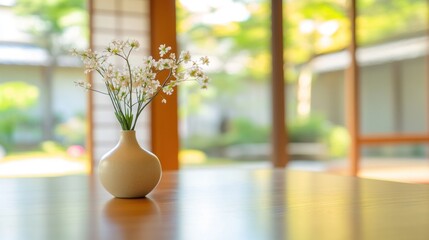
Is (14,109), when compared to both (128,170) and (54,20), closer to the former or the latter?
(54,20)

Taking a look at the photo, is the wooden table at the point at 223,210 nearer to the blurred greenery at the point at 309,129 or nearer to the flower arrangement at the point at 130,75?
the flower arrangement at the point at 130,75

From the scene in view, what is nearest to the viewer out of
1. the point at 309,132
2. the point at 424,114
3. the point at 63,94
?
the point at 424,114

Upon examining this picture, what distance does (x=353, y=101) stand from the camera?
454 cm

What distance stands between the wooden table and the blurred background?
2760mm

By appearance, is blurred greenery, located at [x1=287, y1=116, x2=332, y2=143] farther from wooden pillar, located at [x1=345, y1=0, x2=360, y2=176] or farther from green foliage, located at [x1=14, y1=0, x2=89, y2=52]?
green foliage, located at [x1=14, y1=0, x2=89, y2=52]

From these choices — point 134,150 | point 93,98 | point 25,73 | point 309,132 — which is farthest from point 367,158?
point 134,150

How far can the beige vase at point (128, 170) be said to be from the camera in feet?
4.17

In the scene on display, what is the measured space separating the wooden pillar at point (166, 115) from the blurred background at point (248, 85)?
280 millimetres

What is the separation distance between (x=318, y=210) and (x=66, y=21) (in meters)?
5.04

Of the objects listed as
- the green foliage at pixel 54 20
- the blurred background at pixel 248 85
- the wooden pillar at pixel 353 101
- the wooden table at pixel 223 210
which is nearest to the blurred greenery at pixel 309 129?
the blurred background at pixel 248 85

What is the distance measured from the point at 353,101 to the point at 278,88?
35.6 inches

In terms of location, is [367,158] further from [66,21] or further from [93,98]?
[66,21]

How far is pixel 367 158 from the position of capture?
5.11 m

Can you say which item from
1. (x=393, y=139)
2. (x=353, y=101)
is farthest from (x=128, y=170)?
(x=393, y=139)
